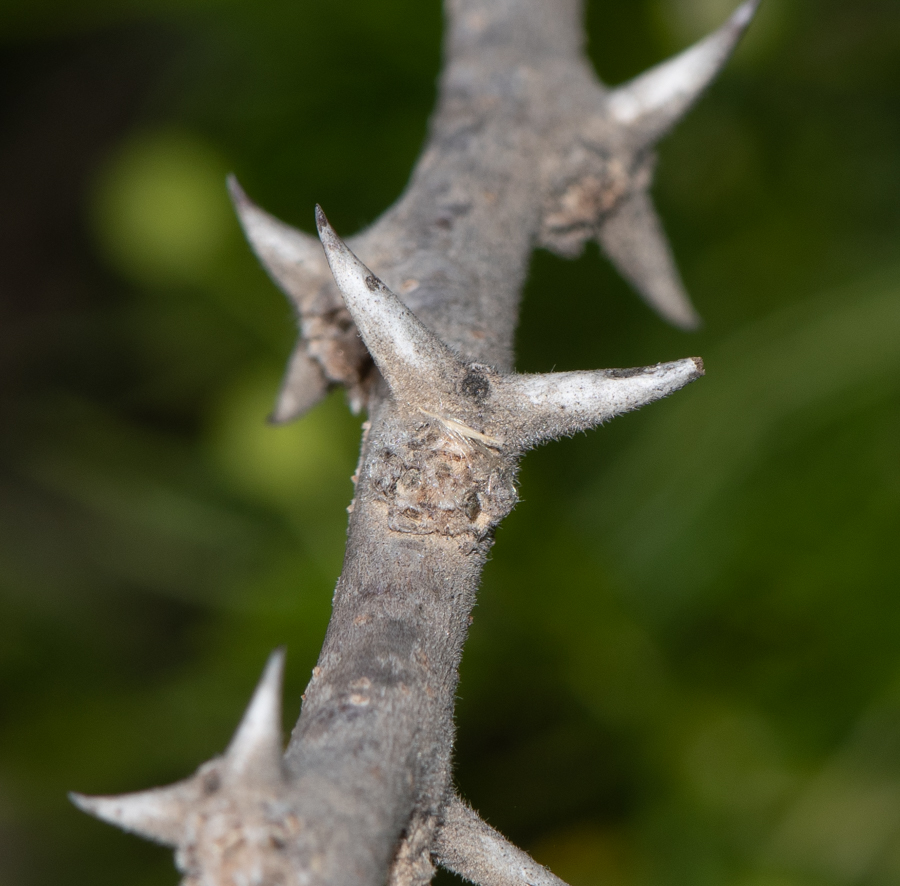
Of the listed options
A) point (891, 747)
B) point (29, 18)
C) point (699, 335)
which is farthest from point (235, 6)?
point (891, 747)

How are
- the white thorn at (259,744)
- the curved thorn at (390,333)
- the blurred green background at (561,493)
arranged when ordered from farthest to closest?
the blurred green background at (561,493)
the curved thorn at (390,333)
the white thorn at (259,744)

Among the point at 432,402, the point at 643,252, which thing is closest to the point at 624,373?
the point at 432,402

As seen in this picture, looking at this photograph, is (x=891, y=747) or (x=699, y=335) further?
(x=699, y=335)

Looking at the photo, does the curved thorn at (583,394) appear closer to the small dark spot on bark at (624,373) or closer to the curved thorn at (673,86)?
the small dark spot on bark at (624,373)

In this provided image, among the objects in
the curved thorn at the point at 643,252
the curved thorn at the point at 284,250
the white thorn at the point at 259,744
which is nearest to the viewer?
the white thorn at the point at 259,744

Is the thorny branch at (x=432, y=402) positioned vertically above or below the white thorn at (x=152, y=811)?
above

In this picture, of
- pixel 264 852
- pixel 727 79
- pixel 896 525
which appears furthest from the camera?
pixel 727 79

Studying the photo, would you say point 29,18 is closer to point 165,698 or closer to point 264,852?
point 165,698

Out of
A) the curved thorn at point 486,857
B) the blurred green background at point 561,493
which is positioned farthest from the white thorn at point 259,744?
the blurred green background at point 561,493
